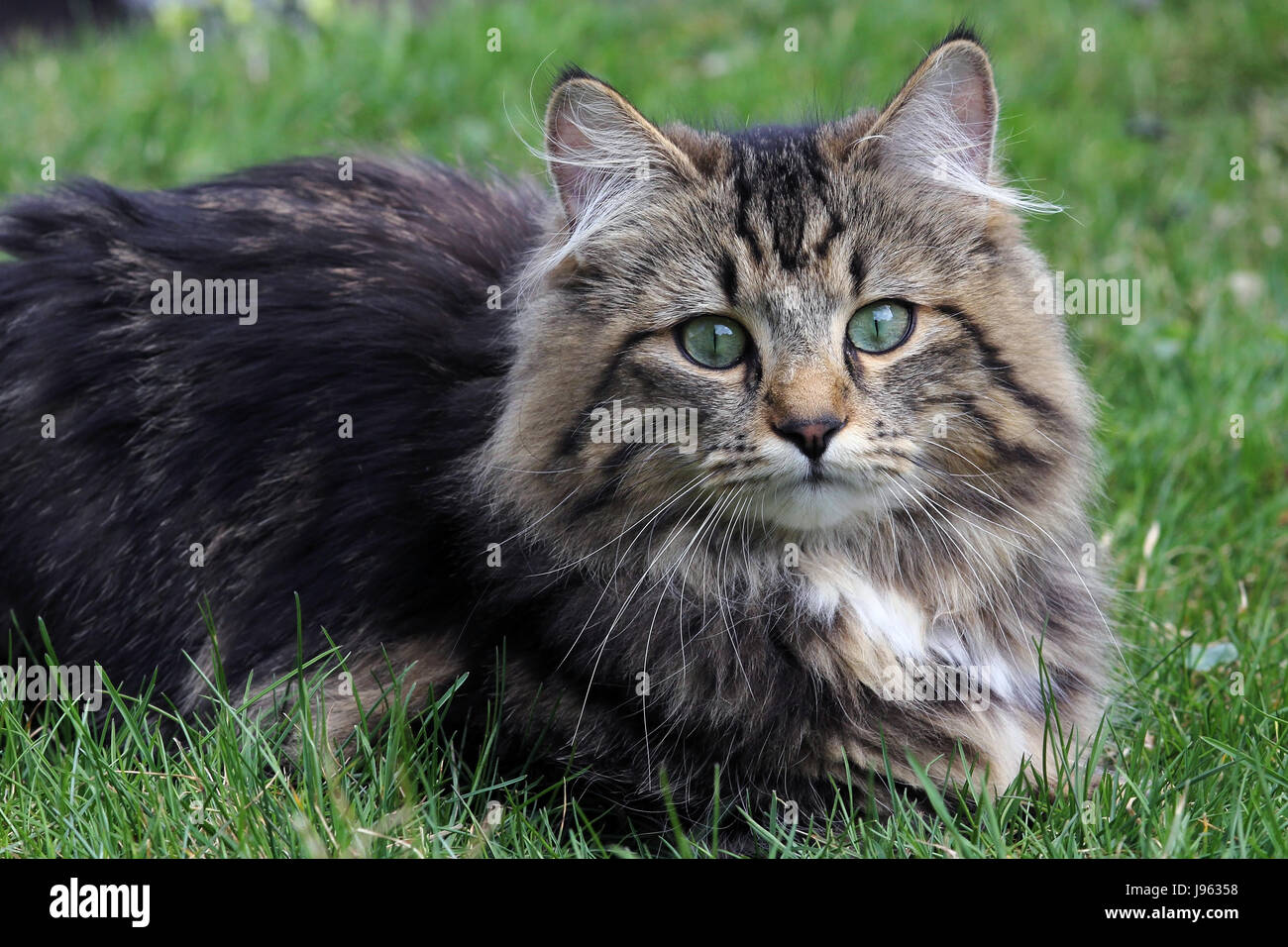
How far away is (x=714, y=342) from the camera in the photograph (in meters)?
2.46

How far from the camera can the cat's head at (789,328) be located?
238 cm

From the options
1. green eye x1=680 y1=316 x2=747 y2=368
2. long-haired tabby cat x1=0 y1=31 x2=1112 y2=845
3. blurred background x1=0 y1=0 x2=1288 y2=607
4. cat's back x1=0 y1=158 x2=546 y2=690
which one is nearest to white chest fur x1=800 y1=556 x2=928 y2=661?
long-haired tabby cat x1=0 y1=31 x2=1112 y2=845

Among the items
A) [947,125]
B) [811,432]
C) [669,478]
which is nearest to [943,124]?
[947,125]

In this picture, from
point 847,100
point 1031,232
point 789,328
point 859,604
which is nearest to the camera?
point 789,328

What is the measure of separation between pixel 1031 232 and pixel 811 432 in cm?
145

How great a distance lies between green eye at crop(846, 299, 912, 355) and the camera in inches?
96.6

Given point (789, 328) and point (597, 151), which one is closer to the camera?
point (789, 328)

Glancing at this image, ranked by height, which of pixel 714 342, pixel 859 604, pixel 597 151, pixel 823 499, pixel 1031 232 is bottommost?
pixel 859 604

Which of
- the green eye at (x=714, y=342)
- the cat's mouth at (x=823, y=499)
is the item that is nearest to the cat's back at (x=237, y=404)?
the green eye at (x=714, y=342)

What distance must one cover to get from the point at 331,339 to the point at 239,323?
23cm

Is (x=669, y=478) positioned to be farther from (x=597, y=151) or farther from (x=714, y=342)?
(x=597, y=151)

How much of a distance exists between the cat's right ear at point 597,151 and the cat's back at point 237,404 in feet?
1.10

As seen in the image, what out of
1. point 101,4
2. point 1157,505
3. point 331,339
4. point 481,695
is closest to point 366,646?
point 481,695

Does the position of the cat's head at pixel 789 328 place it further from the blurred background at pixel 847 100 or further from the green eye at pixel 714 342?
the blurred background at pixel 847 100
